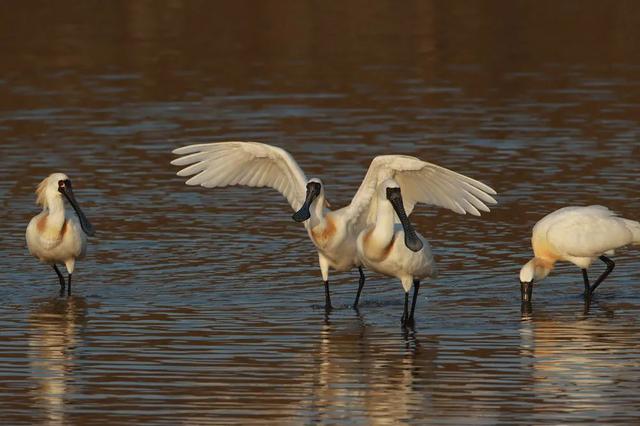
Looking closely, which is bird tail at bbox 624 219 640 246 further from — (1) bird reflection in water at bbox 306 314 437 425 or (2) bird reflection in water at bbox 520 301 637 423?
(1) bird reflection in water at bbox 306 314 437 425

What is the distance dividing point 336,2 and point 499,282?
836 inches

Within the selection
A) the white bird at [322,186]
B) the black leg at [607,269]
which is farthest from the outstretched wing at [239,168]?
the black leg at [607,269]

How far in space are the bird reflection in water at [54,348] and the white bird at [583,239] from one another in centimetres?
308

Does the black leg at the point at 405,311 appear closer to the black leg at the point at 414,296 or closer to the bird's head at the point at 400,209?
the black leg at the point at 414,296

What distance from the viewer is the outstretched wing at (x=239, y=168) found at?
12.4 meters

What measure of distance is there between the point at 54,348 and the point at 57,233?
2323mm

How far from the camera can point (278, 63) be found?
25.7 meters

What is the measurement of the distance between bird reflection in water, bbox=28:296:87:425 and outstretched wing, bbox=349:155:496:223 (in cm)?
200

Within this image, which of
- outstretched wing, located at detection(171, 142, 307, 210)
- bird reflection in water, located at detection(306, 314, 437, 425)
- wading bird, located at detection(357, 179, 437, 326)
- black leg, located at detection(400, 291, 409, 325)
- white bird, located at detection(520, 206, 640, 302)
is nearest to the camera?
bird reflection in water, located at detection(306, 314, 437, 425)

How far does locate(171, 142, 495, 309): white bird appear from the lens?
11.7 meters

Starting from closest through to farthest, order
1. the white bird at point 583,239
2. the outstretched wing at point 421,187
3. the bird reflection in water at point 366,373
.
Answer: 1. the bird reflection in water at point 366,373
2. the outstretched wing at point 421,187
3. the white bird at point 583,239

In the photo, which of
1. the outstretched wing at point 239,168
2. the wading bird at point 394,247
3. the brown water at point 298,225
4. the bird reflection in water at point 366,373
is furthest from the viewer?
the outstretched wing at point 239,168

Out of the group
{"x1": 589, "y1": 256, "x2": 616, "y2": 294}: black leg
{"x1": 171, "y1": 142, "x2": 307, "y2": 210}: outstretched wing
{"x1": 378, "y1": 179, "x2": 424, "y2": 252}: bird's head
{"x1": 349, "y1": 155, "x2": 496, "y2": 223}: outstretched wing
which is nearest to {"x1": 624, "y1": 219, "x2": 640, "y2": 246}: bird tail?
{"x1": 589, "y1": 256, "x2": 616, "y2": 294}: black leg

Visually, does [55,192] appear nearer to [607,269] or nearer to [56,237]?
[56,237]
